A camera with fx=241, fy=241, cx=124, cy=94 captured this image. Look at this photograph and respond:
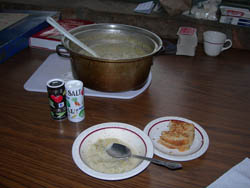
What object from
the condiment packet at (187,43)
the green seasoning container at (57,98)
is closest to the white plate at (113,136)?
the green seasoning container at (57,98)

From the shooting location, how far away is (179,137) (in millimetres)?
715

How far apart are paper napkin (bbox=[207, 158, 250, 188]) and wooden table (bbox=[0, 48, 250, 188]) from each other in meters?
0.02

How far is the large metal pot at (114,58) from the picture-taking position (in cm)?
80

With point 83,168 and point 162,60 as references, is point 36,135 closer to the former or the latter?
point 83,168

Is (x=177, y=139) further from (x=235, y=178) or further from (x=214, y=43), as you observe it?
(x=214, y=43)

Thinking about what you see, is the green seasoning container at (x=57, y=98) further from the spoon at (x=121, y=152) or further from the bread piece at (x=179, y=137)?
the bread piece at (x=179, y=137)

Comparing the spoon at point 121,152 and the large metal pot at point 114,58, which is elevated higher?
the large metal pot at point 114,58

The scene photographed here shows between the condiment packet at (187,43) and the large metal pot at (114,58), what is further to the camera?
the condiment packet at (187,43)

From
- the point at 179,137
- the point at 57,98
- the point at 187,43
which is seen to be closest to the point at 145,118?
the point at 179,137

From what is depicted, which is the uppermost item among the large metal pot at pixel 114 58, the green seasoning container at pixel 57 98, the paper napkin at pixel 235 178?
the large metal pot at pixel 114 58

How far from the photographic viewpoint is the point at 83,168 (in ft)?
1.91

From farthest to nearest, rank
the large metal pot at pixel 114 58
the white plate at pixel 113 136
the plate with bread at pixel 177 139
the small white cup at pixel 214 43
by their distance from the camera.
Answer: the small white cup at pixel 214 43 → the large metal pot at pixel 114 58 → the plate with bread at pixel 177 139 → the white plate at pixel 113 136

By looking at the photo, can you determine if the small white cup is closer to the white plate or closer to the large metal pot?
the large metal pot

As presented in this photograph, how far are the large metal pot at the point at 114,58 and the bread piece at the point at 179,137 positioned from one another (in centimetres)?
23
